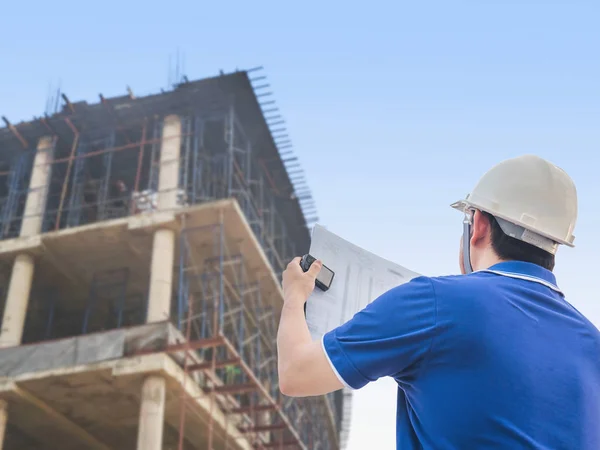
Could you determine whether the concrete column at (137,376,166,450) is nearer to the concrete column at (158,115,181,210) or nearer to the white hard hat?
the concrete column at (158,115,181,210)

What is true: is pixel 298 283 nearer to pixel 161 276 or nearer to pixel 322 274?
pixel 322 274

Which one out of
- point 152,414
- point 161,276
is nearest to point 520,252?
point 152,414

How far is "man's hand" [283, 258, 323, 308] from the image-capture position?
2189 millimetres

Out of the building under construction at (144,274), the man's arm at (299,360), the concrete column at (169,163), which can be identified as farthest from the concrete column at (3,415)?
the man's arm at (299,360)

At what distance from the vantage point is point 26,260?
18.2 metres

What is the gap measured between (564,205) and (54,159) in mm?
20142

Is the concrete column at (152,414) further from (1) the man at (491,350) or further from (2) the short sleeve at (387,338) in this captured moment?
(2) the short sleeve at (387,338)

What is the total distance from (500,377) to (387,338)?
0.27 m

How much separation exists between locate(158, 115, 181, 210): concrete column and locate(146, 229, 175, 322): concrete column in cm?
80

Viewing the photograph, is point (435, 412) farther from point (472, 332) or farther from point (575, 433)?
point (575, 433)

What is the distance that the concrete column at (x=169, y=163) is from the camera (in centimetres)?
1806

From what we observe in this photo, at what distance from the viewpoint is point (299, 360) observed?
1.89 m

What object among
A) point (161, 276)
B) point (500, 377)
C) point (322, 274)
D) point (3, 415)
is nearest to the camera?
point (500, 377)

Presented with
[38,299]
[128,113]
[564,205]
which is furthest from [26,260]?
[564,205]
